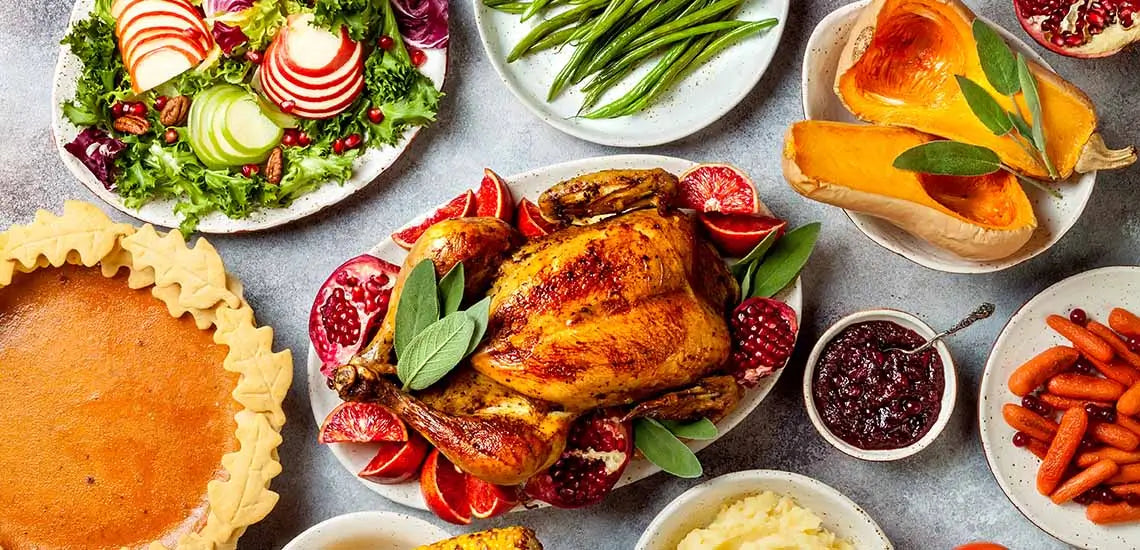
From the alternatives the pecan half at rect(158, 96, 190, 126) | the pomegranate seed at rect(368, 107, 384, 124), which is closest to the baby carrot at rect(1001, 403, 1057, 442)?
the pomegranate seed at rect(368, 107, 384, 124)

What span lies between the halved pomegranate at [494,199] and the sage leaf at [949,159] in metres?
1.27

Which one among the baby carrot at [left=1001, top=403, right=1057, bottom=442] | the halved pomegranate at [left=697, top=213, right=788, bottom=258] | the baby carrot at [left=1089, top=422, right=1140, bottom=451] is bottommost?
the baby carrot at [left=1089, top=422, right=1140, bottom=451]

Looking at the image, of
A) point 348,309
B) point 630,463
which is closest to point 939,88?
point 630,463

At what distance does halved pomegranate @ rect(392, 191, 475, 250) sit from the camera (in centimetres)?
347

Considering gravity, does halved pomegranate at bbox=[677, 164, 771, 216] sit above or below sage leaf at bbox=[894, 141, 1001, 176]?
below

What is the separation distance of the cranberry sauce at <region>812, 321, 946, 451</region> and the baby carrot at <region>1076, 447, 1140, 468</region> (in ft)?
1.76

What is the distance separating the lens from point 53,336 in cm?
352

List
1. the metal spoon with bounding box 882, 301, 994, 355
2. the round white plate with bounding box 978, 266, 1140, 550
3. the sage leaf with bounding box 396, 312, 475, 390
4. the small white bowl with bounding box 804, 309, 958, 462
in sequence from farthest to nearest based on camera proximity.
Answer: the round white plate with bounding box 978, 266, 1140, 550 → the small white bowl with bounding box 804, 309, 958, 462 → the metal spoon with bounding box 882, 301, 994, 355 → the sage leaf with bounding box 396, 312, 475, 390

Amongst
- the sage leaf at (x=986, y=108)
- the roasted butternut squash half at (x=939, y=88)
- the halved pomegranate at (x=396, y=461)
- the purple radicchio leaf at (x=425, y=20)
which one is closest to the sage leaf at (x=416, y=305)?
the halved pomegranate at (x=396, y=461)

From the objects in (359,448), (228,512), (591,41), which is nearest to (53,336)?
(228,512)

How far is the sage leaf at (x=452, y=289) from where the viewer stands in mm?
3090

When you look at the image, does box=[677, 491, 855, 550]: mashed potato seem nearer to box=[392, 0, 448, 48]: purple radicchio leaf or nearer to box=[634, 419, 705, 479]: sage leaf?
box=[634, 419, 705, 479]: sage leaf

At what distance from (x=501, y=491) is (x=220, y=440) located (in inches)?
39.3

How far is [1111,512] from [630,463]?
158 centimetres
